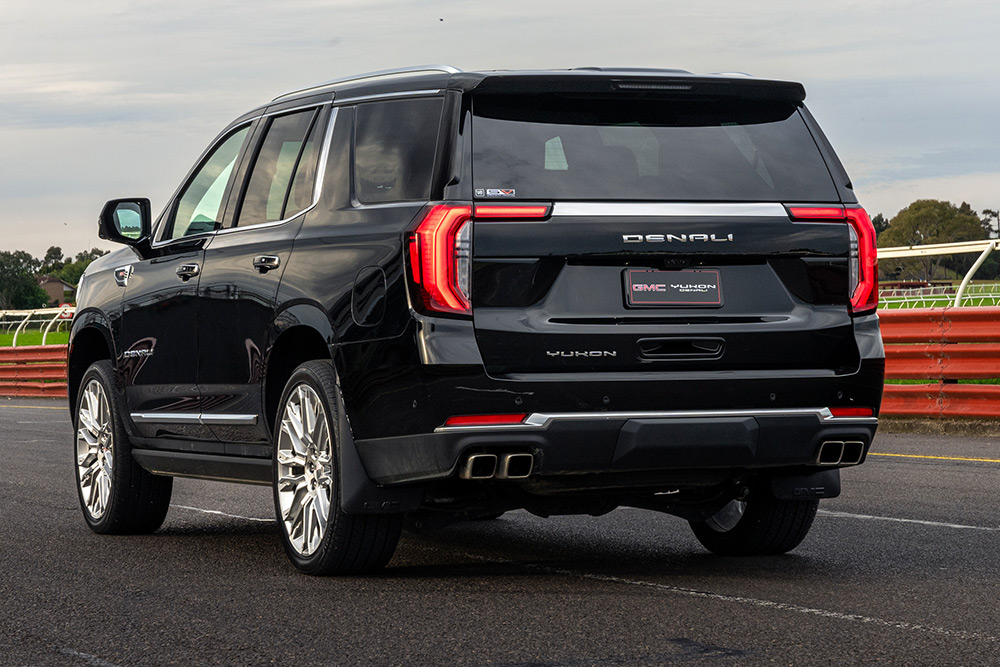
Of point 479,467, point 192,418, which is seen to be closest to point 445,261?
point 479,467

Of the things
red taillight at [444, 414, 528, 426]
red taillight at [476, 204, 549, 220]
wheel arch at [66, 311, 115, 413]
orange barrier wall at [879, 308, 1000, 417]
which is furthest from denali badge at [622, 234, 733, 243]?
orange barrier wall at [879, 308, 1000, 417]

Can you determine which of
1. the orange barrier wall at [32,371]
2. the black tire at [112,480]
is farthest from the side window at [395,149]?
the orange barrier wall at [32,371]

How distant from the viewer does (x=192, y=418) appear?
7449mm

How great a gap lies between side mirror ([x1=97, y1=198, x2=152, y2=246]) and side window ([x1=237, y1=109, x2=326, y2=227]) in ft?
3.72

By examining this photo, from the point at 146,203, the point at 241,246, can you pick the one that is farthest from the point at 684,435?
the point at 146,203

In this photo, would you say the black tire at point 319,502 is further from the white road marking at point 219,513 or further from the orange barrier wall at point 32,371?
the orange barrier wall at point 32,371

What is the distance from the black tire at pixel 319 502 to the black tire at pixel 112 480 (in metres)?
1.79

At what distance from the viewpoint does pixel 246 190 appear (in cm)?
729

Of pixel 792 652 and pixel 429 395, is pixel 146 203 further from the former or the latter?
pixel 792 652

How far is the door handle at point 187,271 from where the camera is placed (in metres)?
7.40

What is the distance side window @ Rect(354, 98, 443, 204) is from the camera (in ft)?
19.5

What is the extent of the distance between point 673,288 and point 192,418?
9.24ft

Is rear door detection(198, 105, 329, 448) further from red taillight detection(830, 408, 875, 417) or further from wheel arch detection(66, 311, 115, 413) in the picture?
red taillight detection(830, 408, 875, 417)

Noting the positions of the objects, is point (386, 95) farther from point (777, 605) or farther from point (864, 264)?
point (777, 605)
